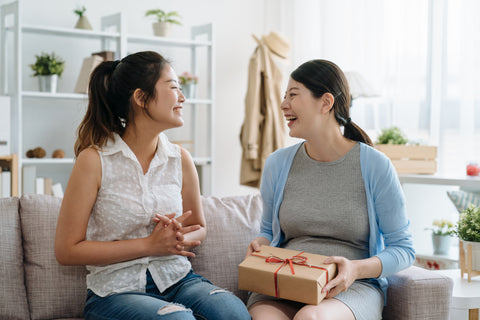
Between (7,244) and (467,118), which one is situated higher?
(467,118)

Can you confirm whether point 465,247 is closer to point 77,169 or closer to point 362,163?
point 362,163

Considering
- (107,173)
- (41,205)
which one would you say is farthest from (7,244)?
(107,173)

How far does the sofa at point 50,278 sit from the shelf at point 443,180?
1.02 m

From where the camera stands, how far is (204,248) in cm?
183

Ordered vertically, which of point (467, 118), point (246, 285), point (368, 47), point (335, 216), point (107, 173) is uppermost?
point (368, 47)

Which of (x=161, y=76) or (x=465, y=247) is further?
(x=465, y=247)

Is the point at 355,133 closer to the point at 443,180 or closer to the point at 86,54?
the point at 443,180

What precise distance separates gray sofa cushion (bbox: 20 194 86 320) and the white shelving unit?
6.00 feet

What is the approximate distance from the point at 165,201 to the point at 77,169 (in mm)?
276

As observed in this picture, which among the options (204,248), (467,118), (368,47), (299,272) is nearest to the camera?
(299,272)

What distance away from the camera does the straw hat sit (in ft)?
12.8

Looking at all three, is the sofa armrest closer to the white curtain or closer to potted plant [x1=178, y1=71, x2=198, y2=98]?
the white curtain

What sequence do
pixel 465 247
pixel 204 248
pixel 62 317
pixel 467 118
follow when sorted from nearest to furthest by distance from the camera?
pixel 62 317 < pixel 204 248 < pixel 465 247 < pixel 467 118

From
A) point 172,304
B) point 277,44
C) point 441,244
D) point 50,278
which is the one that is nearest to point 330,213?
point 172,304
